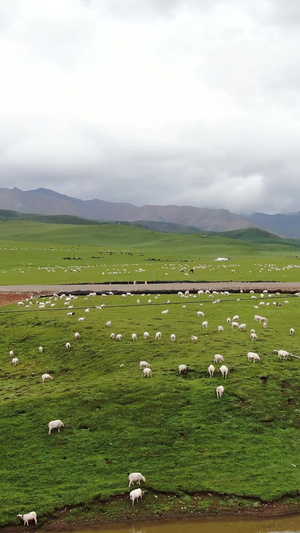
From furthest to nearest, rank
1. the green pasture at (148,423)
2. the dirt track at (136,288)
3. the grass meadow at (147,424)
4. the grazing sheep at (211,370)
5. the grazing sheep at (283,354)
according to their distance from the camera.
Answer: the dirt track at (136,288)
the grazing sheep at (283,354)
the grazing sheep at (211,370)
the green pasture at (148,423)
the grass meadow at (147,424)

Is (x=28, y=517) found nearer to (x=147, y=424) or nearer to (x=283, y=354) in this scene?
(x=147, y=424)

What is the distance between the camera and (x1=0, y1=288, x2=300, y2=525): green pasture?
21.1 meters

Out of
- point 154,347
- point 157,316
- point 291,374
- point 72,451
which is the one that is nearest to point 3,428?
point 72,451

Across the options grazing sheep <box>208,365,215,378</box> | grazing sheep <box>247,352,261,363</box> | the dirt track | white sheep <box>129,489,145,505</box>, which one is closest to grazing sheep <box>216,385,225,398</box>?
grazing sheep <box>208,365,215,378</box>

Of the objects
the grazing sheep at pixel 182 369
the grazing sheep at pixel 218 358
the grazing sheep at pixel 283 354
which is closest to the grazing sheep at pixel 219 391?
the grazing sheep at pixel 182 369

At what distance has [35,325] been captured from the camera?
150 feet

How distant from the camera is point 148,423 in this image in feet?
81.1

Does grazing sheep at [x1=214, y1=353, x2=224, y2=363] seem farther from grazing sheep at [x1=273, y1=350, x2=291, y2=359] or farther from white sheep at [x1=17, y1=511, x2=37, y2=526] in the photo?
white sheep at [x1=17, y1=511, x2=37, y2=526]

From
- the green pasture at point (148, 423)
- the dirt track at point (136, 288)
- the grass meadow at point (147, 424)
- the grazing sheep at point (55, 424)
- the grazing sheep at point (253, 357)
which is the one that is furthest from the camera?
the dirt track at point (136, 288)

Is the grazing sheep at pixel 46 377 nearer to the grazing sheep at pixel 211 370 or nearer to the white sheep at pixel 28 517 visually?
the grazing sheep at pixel 211 370

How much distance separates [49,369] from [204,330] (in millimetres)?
14837

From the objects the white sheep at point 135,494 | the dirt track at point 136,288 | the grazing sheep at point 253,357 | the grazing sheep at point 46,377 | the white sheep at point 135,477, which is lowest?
the white sheep at point 135,494

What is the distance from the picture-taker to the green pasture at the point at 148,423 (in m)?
21.1

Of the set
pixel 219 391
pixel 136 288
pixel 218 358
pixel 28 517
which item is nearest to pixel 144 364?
pixel 218 358
